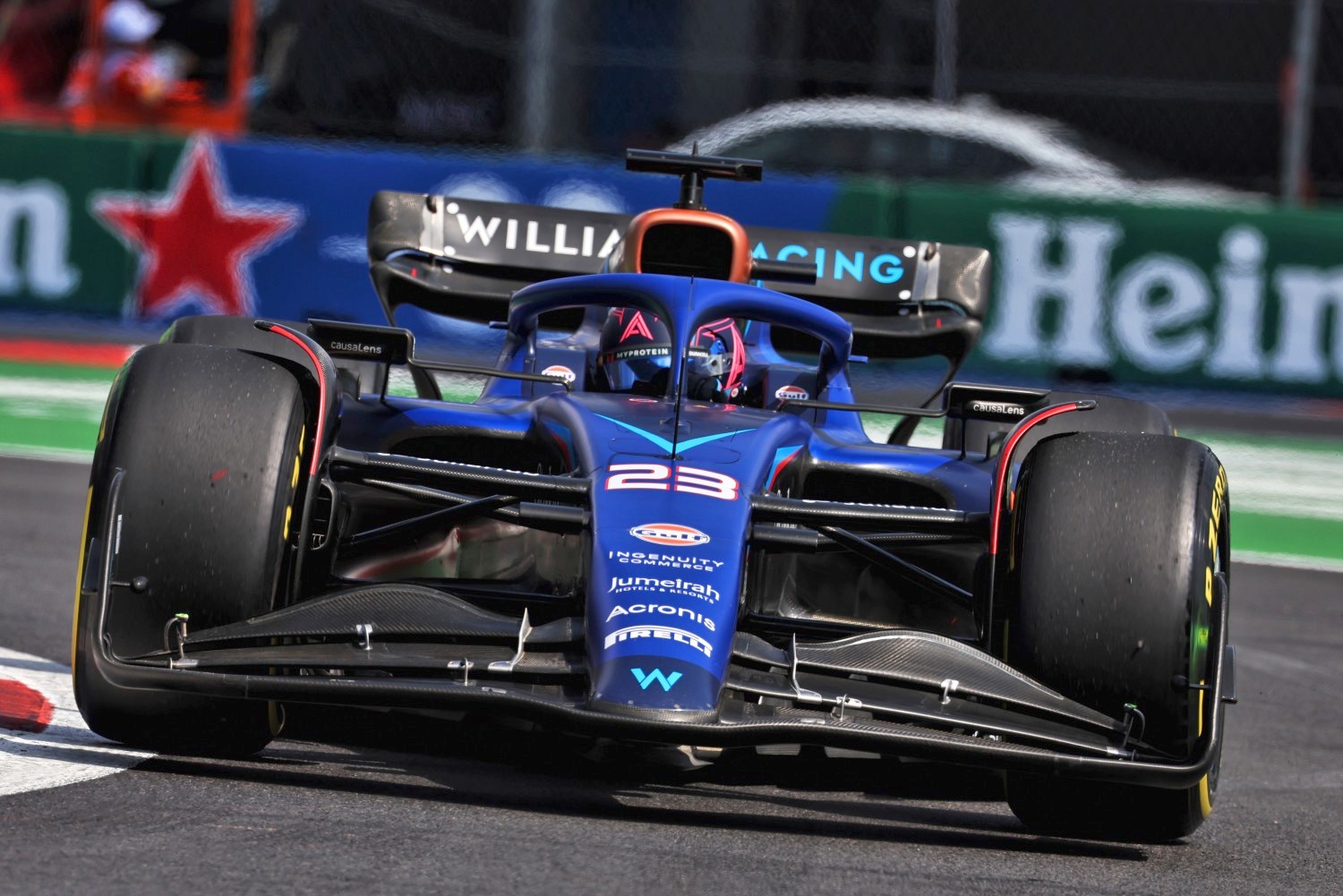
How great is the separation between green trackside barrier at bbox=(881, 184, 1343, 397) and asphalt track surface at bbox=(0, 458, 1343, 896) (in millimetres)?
6038

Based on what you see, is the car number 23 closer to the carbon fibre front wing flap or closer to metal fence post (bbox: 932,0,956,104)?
the carbon fibre front wing flap

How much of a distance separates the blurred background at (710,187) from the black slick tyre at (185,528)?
5696mm

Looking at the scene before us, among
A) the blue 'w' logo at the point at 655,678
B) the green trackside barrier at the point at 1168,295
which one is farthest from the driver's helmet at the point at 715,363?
the green trackside barrier at the point at 1168,295

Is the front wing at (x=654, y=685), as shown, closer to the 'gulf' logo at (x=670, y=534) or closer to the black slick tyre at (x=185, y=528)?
the black slick tyre at (x=185, y=528)

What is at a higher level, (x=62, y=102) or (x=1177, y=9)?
(x=1177, y=9)

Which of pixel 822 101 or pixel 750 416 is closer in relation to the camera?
pixel 750 416

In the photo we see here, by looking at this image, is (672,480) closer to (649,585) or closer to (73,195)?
(649,585)

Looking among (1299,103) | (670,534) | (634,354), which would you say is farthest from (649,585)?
(1299,103)

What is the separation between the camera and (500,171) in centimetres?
1148

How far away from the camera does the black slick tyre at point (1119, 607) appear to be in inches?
155

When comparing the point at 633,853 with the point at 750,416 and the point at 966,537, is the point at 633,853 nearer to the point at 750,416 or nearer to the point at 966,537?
the point at 966,537

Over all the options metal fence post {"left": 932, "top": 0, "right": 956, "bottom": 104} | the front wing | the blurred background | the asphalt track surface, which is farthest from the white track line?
metal fence post {"left": 932, "top": 0, "right": 956, "bottom": 104}

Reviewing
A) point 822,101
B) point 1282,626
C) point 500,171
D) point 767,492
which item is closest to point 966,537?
point 767,492

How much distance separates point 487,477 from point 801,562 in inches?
44.6
